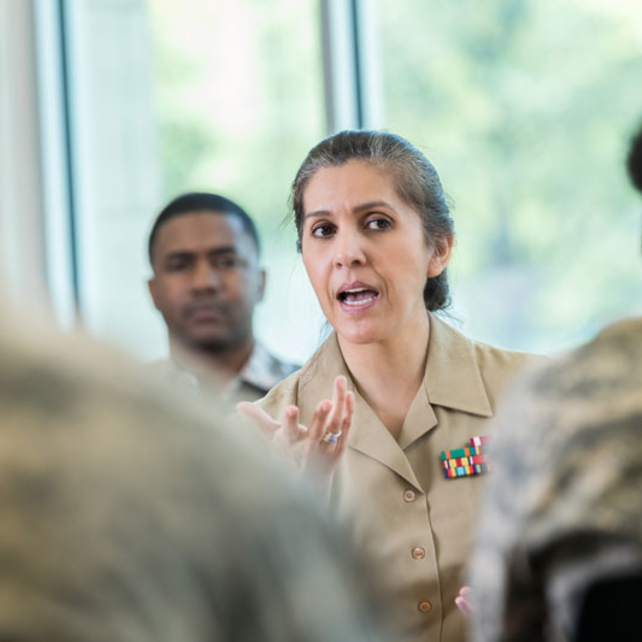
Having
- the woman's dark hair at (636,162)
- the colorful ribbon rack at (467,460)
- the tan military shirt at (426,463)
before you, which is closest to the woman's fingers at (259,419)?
the tan military shirt at (426,463)

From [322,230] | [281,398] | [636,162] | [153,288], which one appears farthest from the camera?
[153,288]

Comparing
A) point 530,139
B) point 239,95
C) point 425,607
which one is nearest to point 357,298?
point 425,607

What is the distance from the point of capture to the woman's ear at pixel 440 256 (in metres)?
2.37

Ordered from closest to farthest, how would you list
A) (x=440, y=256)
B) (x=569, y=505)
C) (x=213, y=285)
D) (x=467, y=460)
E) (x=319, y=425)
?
1. (x=569, y=505)
2. (x=319, y=425)
3. (x=467, y=460)
4. (x=440, y=256)
5. (x=213, y=285)

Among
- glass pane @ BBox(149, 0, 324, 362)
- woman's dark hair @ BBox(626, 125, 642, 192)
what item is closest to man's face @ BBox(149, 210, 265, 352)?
glass pane @ BBox(149, 0, 324, 362)

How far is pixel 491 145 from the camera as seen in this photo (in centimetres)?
411

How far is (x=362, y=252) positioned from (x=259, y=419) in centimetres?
54

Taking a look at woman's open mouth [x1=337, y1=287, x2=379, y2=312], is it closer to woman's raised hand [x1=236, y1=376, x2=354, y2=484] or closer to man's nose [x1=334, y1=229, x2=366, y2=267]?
man's nose [x1=334, y1=229, x2=366, y2=267]

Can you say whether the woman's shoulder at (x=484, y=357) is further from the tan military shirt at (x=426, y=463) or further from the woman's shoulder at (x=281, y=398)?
the woman's shoulder at (x=281, y=398)

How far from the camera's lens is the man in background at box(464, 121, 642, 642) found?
76 centimetres

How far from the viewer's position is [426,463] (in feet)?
6.48

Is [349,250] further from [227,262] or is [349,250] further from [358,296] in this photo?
[227,262]

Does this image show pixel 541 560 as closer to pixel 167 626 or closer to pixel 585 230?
pixel 167 626

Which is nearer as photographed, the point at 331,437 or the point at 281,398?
the point at 331,437
